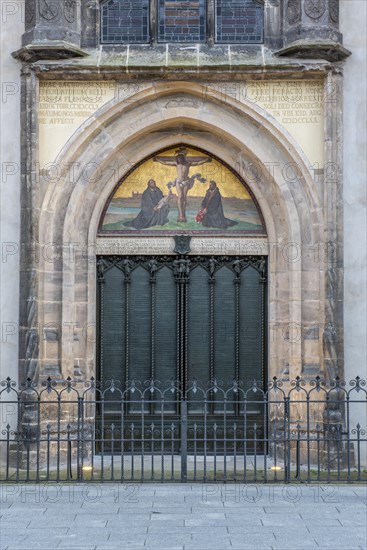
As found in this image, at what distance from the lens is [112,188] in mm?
12812

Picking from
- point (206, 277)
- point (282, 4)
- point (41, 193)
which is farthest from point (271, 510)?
point (282, 4)

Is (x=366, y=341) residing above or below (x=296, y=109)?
below

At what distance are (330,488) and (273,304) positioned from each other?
3033 mm

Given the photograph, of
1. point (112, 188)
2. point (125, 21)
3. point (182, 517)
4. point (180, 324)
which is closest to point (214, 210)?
point (112, 188)

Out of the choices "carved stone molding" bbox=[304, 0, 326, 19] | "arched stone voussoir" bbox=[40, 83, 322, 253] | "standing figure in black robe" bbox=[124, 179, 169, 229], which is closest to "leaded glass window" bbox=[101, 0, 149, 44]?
"arched stone voussoir" bbox=[40, 83, 322, 253]

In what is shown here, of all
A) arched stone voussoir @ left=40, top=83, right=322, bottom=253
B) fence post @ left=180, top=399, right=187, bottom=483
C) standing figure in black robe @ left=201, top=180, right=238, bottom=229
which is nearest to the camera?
fence post @ left=180, top=399, right=187, bottom=483

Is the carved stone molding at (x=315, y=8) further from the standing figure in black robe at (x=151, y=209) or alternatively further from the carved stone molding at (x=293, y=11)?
the standing figure in black robe at (x=151, y=209)

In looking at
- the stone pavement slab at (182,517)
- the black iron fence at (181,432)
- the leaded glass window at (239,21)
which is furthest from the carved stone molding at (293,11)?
the stone pavement slab at (182,517)

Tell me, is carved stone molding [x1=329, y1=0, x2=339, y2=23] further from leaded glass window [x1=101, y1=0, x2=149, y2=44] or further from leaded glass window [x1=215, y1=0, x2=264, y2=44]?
leaded glass window [x1=101, y1=0, x2=149, y2=44]

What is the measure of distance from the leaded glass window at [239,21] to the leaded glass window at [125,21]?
98 cm

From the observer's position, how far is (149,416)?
12.8 metres

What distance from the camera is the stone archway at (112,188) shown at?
1220 cm

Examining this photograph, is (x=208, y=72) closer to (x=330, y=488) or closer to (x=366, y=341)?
(x=366, y=341)

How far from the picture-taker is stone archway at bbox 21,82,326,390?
40.0ft
